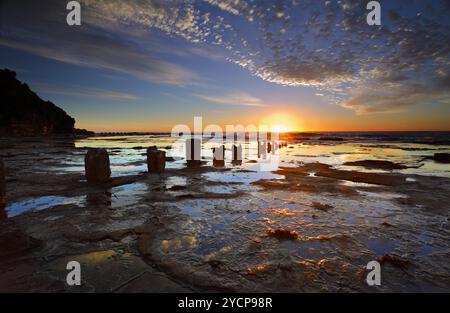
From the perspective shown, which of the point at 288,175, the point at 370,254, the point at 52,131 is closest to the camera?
the point at 370,254

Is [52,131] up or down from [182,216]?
up

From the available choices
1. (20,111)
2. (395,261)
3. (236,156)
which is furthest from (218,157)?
(20,111)

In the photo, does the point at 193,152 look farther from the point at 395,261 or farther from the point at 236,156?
the point at 395,261

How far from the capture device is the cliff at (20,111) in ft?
212

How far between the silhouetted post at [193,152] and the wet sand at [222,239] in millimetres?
7421

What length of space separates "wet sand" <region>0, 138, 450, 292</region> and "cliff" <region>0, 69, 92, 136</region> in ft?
248

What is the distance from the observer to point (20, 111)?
67.0 m

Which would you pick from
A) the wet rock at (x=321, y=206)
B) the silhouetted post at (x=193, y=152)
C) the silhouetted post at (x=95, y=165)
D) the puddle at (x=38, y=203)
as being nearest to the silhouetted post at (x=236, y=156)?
the silhouetted post at (x=193, y=152)

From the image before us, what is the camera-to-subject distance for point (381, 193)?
10.4 meters

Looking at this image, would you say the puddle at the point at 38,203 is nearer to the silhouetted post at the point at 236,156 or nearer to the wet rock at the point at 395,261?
the wet rock at the point at 395,261
